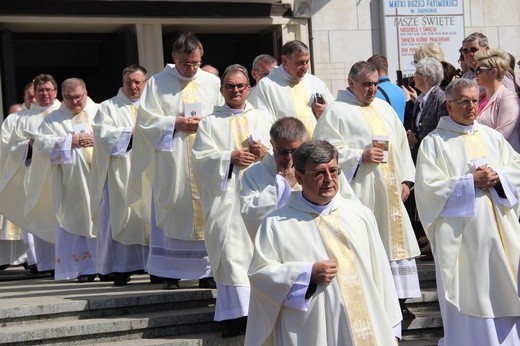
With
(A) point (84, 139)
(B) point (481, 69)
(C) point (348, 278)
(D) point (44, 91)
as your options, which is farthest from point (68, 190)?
(C) point (348, 278)

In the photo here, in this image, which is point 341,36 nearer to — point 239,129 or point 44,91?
point 44,91

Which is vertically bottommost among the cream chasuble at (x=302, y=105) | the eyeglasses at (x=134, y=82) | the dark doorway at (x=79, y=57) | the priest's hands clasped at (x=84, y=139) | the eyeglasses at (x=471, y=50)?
the priest's hands clasped at (x=84, y=139)

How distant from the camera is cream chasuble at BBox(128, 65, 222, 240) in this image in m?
10.8

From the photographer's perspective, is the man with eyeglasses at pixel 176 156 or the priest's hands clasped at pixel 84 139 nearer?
the man with eyeglasses at pixel 176 156

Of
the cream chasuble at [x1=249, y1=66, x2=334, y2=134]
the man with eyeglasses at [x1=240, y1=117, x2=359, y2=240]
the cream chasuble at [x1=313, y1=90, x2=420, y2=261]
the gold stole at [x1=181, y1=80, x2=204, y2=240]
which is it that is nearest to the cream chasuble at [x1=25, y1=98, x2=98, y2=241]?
the gold stole at [x1=181, y1=80, x2=204, y2=240]

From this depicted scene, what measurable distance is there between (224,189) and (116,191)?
7.31 ft

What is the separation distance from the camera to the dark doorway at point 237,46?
51.5ft

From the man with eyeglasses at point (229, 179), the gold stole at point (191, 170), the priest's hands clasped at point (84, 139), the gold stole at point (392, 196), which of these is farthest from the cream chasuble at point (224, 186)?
the priest's hands clasped at point (84, 139)

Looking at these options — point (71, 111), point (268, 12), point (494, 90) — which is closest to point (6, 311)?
point (71, 111)

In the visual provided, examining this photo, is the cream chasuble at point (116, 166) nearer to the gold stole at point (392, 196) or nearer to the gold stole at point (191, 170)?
the gold stole at point (191, 170)

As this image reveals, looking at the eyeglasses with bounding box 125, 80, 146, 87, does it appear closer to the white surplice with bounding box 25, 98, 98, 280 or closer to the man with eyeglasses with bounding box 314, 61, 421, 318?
the white surplice with bounding box 25, 98, 98, 280

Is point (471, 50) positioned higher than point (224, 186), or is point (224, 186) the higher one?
point (471, 50)

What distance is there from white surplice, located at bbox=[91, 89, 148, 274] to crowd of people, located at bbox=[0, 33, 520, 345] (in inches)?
0.5

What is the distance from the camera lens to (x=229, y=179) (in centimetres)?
979
